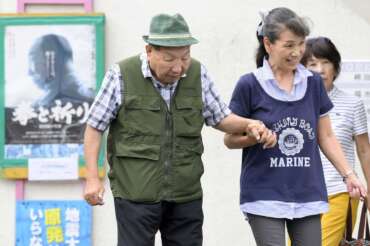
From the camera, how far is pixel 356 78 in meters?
6.16

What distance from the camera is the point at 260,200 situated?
4.46 metres

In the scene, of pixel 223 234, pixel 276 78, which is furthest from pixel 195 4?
pixel 276 78

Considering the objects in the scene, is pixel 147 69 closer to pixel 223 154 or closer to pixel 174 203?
pixel 174 203

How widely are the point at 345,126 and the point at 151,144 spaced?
1.49m

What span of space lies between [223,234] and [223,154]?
625 mm


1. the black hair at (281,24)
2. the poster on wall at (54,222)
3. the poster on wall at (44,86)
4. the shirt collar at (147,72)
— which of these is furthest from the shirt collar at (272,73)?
the poster on wall at (54,222)

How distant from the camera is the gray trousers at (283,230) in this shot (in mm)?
4430

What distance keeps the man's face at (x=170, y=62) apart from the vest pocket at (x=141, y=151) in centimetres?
33

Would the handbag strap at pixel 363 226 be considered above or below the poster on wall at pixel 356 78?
below

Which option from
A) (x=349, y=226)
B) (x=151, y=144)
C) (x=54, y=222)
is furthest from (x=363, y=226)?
(x=54, y=222)

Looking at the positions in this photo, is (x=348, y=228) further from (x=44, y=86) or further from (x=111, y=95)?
(x=44, y=86)

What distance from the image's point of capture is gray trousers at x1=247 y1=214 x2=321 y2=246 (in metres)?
4.43

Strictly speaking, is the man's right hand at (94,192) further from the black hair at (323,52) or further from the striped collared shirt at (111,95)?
the black hair at (323,52)

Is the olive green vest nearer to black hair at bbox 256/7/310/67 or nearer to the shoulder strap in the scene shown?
black hair at bbox 256/7/310/67
